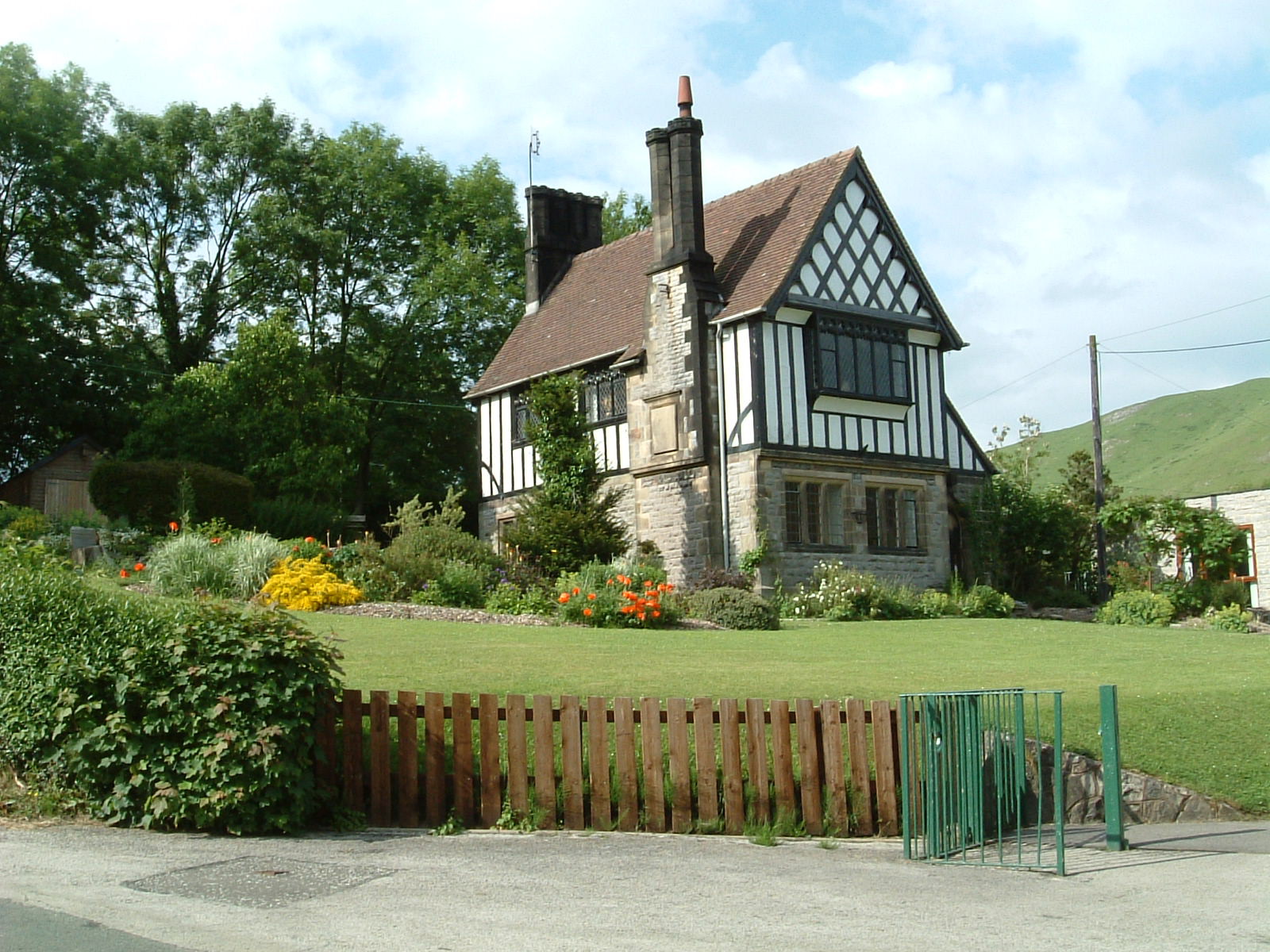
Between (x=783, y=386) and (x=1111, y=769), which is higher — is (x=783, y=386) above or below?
above

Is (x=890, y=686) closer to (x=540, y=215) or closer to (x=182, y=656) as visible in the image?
(x=182, y=656)

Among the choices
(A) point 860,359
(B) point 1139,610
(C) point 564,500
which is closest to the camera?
(C) point 564,500

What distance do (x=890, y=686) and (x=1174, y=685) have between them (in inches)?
125

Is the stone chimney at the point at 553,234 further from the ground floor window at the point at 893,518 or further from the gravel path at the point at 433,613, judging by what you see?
the gravel path at the point at 433,613

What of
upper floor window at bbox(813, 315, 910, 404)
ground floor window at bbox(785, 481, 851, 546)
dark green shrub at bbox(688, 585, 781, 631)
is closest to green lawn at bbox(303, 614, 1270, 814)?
dark green shrub at bbox(688, 585, 781, 631)

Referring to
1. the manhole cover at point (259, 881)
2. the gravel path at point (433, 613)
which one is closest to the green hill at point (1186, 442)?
the gravel path at point (433, 613)

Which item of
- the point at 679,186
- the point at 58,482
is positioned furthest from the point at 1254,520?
the point at 58,482

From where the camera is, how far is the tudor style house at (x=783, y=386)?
2697 cm

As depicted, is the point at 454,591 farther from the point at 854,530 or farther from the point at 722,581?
the point at 854,530

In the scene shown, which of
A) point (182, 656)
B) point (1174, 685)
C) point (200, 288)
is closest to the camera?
point (182, 656)

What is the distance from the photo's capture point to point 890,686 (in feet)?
42.3

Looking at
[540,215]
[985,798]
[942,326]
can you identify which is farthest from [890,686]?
[540,215]

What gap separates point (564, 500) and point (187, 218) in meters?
23.8

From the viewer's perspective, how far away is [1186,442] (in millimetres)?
147875
